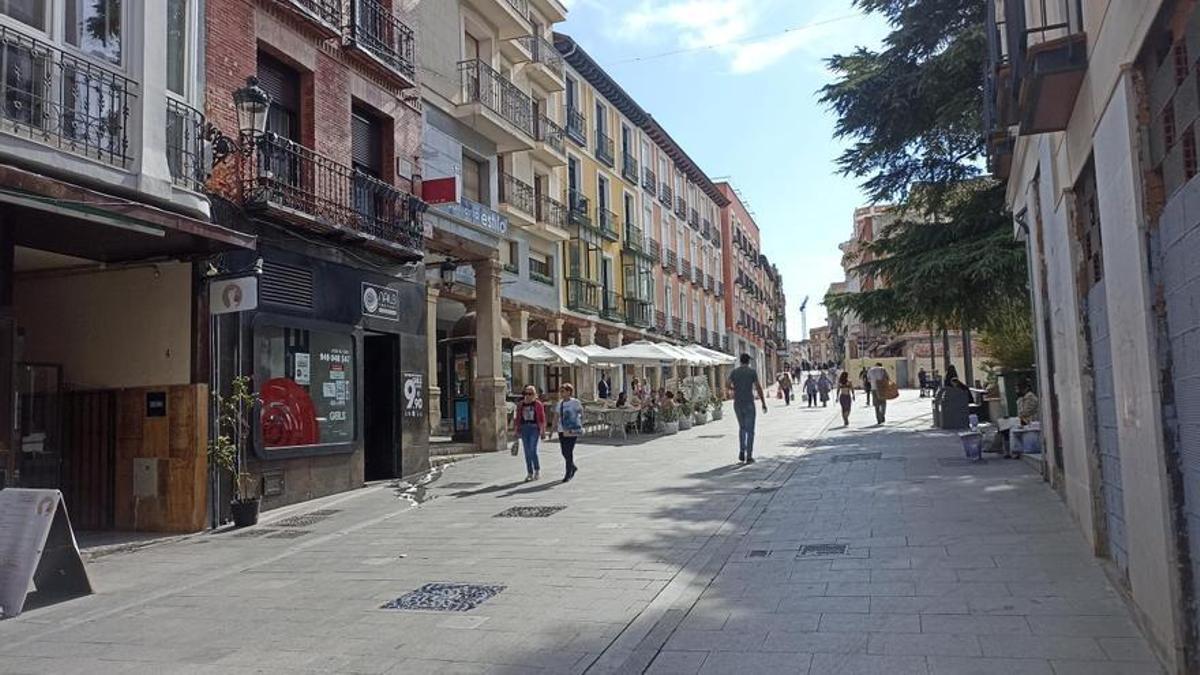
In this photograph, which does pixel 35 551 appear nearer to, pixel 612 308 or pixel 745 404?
pixel 745 404

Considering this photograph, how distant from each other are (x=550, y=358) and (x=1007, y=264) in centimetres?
1050

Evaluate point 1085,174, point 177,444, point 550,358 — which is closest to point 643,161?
point 550,358

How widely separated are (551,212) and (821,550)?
2162 cm

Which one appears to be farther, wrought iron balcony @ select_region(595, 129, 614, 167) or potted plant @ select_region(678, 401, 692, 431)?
wrought iron balcony @ select_region(595, 129, 614, 167)

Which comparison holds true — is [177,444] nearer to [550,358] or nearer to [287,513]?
[287,513]

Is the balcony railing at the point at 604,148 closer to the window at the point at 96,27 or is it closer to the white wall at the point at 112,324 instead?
the white wall at the point at 112,324

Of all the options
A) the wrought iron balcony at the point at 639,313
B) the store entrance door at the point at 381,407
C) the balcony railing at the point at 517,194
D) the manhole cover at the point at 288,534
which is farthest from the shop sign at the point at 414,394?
the wrought iron balcony at the point at 639,313

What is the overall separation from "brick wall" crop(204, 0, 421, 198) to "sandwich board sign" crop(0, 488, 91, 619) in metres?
4.85

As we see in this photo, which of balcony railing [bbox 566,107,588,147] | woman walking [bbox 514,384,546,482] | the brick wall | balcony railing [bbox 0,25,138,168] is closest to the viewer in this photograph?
balcony railing [bbox 0,25,138,168]

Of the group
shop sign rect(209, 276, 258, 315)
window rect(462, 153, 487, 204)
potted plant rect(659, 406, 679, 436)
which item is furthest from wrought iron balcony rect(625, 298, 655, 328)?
shop sign rect(209, 276, 258, 315)

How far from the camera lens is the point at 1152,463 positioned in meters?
4.20

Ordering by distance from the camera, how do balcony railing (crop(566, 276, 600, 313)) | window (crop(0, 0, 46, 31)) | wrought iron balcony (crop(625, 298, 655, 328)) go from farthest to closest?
wrought iron balcony (crop(625, 298, 655, 328))
balcony railing (crop(566, 276, 600, 313))
window (crop(0, 0, 46, 31))

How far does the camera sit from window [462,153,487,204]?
19.7 meters

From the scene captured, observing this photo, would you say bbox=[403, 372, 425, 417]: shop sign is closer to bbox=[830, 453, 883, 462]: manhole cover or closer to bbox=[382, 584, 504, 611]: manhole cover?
bbox=[830, 453, 883, 462]: manhole cover
